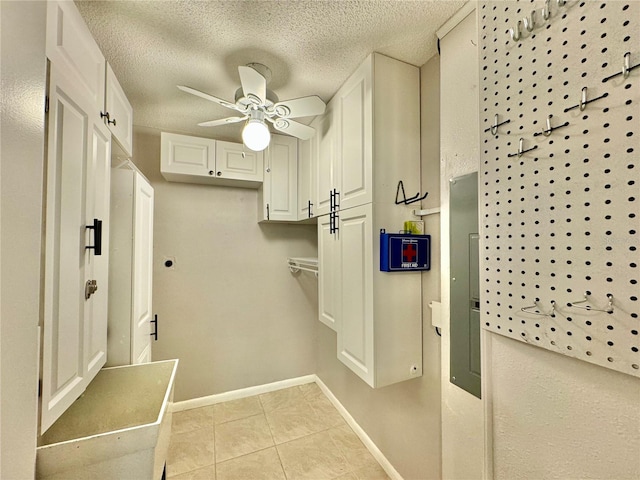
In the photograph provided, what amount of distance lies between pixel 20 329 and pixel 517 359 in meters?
1.31

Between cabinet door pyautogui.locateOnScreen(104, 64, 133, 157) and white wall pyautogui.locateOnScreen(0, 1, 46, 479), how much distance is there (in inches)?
26.3

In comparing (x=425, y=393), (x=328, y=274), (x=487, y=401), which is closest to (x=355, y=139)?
(x=328, y=274)

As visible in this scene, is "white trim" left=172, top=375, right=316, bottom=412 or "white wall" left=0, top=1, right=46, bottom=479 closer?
"white wall" left=0, top=1, right=46, bottom=479

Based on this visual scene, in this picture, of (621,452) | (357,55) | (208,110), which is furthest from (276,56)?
(621,452)

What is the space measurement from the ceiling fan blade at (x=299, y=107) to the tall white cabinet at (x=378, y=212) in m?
0.21

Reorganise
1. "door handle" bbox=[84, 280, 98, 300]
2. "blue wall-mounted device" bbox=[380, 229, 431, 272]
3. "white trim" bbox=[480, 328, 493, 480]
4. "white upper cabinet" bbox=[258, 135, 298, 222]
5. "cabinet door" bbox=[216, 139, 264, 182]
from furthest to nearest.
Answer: "white upper cabinet" bbox=[258, 135, 298, 222] → "cabinet door" bbox=[216, 139, 264, 182] → "blue wall-mounted device" bbox=[380, 229, 431, 272] → "door handle" bbox=[84, 280, 98, 300] → "white trim" bbox=[480, 328, 493, 480]

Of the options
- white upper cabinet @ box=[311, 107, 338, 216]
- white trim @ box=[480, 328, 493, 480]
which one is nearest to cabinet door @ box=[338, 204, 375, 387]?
white upper cabinet @ box=[311, 107, 338, 216]

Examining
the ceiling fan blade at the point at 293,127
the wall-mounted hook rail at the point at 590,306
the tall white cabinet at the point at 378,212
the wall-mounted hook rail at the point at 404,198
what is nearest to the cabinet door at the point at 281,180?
the ceiling fan blade at the point at 293,127

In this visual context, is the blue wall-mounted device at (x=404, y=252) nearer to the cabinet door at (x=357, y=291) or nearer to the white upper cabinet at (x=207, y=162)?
the cabinet door at (x=357, y=291)

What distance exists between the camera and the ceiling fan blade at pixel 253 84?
1.26 metres

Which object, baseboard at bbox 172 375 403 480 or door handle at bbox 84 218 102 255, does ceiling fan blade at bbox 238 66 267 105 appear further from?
baseboard at bbox 172 375 403 480

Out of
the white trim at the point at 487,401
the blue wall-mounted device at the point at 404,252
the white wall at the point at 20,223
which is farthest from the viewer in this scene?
the blue wall-mounted device at the point at 404,252

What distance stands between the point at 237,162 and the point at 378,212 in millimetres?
1580

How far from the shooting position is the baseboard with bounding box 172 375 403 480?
1.83m
